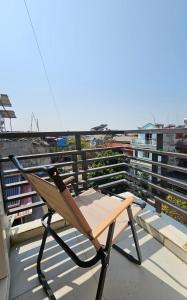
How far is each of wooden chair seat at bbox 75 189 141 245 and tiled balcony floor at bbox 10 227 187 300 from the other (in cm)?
38

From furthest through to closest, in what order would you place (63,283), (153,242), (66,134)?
(66,134), (153,242), (63,283)

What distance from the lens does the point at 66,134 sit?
68.1 inches

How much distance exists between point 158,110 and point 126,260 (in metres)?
23.2

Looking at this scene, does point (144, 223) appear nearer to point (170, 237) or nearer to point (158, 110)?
point (170, 237)

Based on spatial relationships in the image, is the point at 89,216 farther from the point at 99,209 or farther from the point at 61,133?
the point at 61,133

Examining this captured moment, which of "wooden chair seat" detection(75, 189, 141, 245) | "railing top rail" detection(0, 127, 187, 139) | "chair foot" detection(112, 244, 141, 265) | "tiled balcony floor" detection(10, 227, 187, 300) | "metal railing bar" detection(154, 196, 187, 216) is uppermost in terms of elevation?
"railing top rail" detection(0, 127, 187, 139)

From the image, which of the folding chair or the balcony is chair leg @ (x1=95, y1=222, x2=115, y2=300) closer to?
the folding chair

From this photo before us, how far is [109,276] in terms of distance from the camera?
1125mm

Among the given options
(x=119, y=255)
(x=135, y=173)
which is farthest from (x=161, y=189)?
(x=119, y=255)

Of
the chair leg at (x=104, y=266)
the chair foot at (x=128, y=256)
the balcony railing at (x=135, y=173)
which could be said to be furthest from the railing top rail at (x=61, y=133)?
the chair foot at (x=128, y=256)

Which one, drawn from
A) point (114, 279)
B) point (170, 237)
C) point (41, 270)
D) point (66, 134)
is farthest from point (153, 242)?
point (66, 134)

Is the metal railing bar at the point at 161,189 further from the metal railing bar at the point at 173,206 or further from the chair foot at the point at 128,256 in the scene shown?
the chair foot at the point at 128,256

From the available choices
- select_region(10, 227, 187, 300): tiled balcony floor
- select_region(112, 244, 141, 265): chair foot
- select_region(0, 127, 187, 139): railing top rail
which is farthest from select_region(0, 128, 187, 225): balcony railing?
select_region(112, 244, 141, 265): chair foot

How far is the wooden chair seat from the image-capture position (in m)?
1.03
